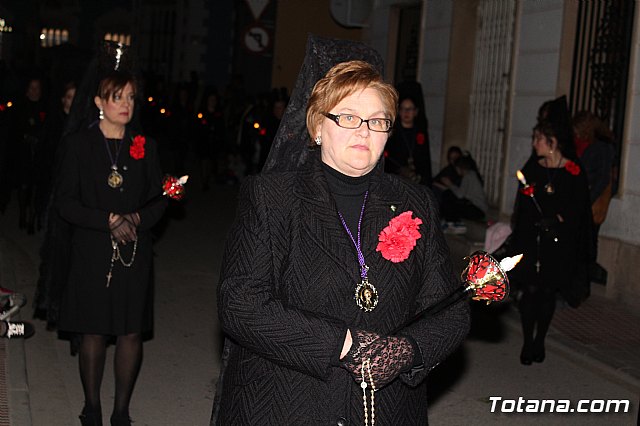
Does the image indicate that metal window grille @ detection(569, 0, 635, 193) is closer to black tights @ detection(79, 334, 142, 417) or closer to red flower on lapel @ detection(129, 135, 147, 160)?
red flower on lapel @ detection(129, 135, 147, 160)

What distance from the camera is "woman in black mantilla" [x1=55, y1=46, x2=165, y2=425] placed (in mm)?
6004

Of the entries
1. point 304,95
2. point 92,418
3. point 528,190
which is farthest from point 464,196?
point 304,95

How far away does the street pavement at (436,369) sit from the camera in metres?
6.91

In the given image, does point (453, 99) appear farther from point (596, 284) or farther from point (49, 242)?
point (49, 242)

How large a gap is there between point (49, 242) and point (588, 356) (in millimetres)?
4419

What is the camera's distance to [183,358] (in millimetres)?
8156

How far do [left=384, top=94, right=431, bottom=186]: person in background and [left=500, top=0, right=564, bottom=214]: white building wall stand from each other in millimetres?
2212

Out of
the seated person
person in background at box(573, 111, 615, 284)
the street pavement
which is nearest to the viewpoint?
the street pavement

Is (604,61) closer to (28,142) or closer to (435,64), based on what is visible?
(435,64)

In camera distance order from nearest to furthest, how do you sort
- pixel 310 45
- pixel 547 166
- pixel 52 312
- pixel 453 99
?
pixel 310 45 < pixel 52 312 < pixel 547 166 < pixel 453 99

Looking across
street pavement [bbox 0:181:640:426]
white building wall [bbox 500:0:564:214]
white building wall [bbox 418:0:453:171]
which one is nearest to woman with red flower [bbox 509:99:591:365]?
street pavement [bbox 0:181:640:426]

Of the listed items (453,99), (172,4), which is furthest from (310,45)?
(172,4)

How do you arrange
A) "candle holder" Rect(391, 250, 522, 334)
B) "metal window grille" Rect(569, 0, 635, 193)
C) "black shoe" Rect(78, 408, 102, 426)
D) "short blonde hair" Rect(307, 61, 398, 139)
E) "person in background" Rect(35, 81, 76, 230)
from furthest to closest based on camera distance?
"metal window grille" Rect(569, 0, 635, 193) → "person in background" Rect(35, 81, 76, 230) → "black shoe" Rect(78, 408, 102, 426) → "short blonde hair" Rect(307, 61, 398, 139) → "candle holder" Rect(391, 250, 522, 334)

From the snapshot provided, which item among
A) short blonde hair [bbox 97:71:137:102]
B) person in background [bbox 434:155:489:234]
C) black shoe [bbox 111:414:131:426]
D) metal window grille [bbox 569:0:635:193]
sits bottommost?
black shoe [bbox 111:414:131:426]
